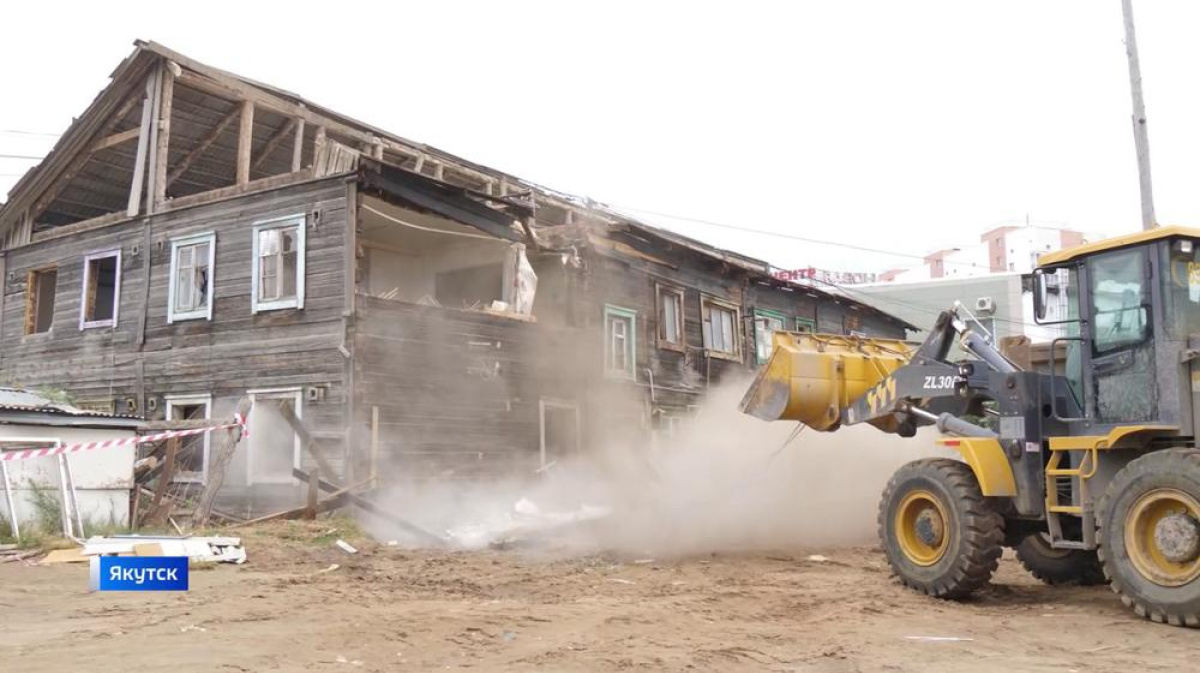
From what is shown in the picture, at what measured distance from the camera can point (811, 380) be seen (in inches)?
449

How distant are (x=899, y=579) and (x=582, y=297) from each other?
12456 mm

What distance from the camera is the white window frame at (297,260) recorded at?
17.3 m

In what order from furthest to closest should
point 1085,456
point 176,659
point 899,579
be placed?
point 899,579
point 1085,456
point 176,659

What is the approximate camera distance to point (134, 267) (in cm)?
2011

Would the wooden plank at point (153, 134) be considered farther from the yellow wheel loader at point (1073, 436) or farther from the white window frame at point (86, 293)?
the yellow wheel loader at point (1073, 436)

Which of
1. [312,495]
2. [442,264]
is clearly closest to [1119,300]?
[312,495]

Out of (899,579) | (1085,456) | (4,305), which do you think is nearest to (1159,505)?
(1085,456)

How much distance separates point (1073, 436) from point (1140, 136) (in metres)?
8.86

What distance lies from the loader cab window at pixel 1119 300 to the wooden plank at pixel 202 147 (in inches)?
695

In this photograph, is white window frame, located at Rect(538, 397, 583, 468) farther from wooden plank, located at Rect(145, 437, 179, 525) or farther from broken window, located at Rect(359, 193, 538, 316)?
wooden plank, located at Rect(145, 437, 179, 525)

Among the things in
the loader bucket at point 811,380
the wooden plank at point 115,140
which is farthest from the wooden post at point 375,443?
the wooden plank at point 115,140

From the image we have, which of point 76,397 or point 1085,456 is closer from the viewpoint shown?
point 1085,456

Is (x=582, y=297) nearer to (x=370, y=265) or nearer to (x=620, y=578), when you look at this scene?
(x=370, y=265)

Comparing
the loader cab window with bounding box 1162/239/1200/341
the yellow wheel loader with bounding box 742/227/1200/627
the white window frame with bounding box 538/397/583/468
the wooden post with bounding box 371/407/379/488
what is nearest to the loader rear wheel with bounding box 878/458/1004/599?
the yellow wheel loader with bounding box 742/227/1200/627
